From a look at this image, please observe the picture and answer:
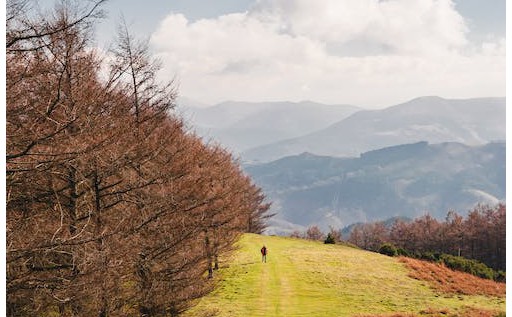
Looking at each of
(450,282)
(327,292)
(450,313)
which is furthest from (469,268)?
(450,313)

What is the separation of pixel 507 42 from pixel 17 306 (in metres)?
7.99

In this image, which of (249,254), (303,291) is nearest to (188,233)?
(303,291)

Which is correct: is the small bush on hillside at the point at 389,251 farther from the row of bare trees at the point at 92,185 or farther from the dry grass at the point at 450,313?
the row of bare trees at the point at 92,185

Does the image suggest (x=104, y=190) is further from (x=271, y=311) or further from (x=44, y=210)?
(x=271, y=311)

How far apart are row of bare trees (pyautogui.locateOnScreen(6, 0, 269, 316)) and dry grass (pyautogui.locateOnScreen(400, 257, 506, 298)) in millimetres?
24887

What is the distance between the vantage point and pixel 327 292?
29.8 meters

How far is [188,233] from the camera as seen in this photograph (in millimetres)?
12281

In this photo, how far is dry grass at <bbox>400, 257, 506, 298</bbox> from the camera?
3347cm

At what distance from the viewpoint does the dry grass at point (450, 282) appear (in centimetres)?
3347

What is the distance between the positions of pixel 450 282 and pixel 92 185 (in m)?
32.1

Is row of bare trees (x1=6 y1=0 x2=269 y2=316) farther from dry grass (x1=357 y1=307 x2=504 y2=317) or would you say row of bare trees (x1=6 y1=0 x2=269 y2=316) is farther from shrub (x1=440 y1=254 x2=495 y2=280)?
shrub (x1=440 y1=254 x2=495 y2=280)

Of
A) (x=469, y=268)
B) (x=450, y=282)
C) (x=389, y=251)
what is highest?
(x=389, y=251)

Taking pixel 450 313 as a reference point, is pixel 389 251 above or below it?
below

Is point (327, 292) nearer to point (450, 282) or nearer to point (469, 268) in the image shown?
point (450, 282)
